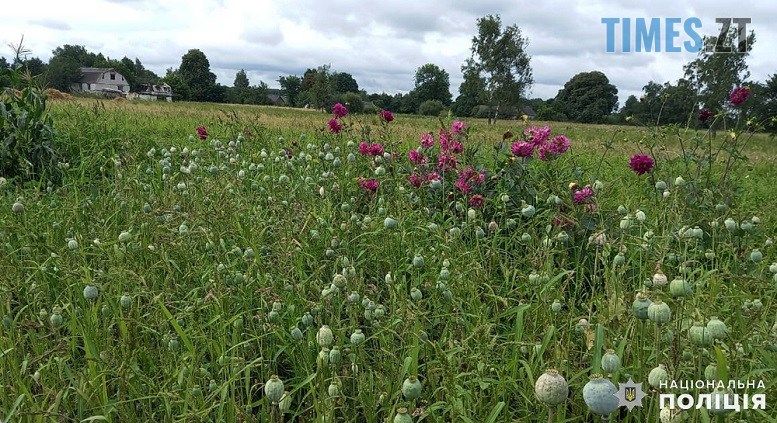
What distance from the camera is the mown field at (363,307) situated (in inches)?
53.8

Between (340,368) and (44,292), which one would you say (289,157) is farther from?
(340,368)

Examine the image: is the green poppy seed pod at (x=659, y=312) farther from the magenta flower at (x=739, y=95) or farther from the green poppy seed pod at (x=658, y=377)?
the magenta flower at (x=739, y=95)

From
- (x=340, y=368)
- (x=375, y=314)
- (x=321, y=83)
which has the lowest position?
(x=340, y=368)

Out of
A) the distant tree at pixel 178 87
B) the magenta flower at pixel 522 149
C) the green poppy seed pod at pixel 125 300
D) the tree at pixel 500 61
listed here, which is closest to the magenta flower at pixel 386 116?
the magenta flower at pixel 522 149

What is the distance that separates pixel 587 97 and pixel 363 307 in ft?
162

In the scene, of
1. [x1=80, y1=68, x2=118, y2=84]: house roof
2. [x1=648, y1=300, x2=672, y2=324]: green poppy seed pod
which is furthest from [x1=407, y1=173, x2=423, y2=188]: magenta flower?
[x1=80, y1=68, x2=118, y2=84]: house roof

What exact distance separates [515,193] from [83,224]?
83.8 inches

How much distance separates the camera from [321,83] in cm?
3778

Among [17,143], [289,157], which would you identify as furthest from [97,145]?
[289,157]

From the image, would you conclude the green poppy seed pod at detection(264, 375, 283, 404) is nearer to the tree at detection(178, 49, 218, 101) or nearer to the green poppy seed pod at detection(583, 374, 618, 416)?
the green poppy seed pod at detection(583, 374, 618, 416)

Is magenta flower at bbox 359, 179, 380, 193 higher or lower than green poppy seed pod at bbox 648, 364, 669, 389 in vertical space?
higher

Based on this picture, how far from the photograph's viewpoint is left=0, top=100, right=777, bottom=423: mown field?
137cm

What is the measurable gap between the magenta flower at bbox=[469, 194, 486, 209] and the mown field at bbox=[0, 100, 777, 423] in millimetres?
26

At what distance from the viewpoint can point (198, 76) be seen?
2502 inches
